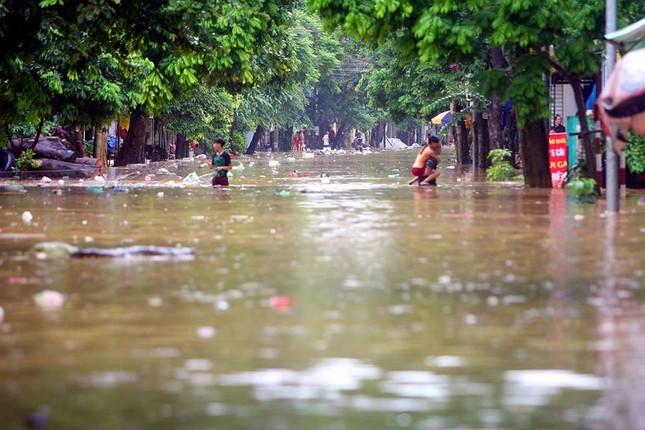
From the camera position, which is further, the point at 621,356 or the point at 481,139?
the point at 481,139

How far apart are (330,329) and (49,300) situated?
2019 mm

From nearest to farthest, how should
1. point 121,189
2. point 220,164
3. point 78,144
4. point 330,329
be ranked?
point 330,329 < point 121,189 < point 220,164 < point 78,144

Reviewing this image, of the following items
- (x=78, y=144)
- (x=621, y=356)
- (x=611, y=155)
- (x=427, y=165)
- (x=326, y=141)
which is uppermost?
(x=78, y=144)

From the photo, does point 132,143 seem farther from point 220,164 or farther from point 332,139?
point 332,139

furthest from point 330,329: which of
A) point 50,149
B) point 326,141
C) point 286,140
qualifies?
point 326,141

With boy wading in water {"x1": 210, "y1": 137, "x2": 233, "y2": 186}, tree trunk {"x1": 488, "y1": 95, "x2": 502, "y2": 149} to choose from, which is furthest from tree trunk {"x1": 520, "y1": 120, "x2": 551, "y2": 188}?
tree trunk {"x1": 488, "y1": 95, "x2": 502, "y2": 149}

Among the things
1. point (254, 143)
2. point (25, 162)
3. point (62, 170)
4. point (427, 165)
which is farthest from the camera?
point (254, 143)

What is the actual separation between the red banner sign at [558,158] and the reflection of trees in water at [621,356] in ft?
55.3

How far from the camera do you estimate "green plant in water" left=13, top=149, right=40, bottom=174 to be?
120ft

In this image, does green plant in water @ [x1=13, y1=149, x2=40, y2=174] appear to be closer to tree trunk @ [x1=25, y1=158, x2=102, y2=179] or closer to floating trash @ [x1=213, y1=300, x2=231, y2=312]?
tree trunk @ [x1=25, y1=158, x2=102, y2=179]

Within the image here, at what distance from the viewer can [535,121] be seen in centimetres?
2598

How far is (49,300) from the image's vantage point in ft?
28.1

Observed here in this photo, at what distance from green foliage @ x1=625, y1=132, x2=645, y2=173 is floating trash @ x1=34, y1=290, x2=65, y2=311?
1791 cm

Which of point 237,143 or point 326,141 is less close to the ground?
point 237,143
